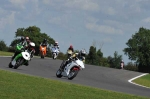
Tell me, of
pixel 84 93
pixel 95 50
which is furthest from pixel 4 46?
pixel 84 93

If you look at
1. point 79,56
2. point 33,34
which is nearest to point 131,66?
point 33,34

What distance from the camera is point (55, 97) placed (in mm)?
11656

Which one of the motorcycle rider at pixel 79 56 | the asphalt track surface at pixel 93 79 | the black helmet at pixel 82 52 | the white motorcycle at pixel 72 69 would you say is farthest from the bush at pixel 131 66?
the black helmet at pixel 82 52

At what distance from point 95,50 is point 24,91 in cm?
8462

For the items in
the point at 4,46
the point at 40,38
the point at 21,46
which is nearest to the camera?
the point at 21,46

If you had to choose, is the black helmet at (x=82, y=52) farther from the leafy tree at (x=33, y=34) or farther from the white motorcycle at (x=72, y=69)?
the leafy tree at (x=33, y=34)

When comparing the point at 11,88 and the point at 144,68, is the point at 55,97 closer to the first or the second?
the point at 11,88

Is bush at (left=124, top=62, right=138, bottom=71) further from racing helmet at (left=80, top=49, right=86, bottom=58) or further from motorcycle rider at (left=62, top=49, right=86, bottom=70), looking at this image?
racing helmet at (left=80, top=49, right=86, bottom=58)

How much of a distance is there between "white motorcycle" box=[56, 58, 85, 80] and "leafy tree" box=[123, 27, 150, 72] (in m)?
90.9

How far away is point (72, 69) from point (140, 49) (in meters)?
97.9

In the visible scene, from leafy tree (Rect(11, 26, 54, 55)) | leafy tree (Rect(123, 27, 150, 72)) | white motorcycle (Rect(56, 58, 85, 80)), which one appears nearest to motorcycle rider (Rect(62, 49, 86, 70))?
white motorcycle (Rect(56, 58, 85, 80))

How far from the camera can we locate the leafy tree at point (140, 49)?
366 ft

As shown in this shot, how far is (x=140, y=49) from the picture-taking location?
382ft

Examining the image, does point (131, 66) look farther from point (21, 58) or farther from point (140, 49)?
point (21, 58)
